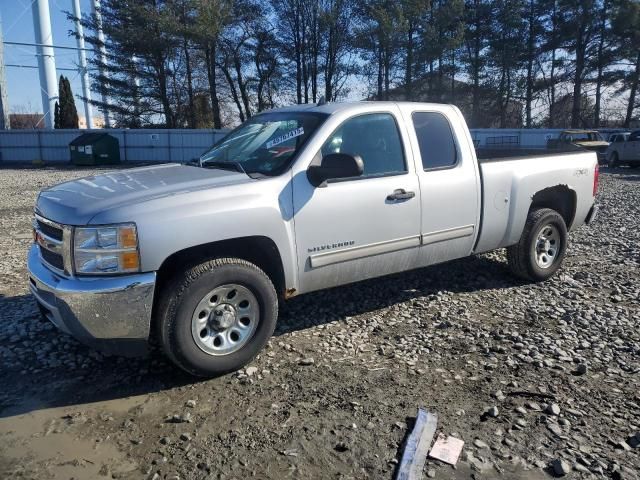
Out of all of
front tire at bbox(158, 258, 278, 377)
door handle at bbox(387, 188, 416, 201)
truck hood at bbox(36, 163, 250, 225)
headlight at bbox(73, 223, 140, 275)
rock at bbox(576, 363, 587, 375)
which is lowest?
rock at bbox(576, 363, 587, 375)

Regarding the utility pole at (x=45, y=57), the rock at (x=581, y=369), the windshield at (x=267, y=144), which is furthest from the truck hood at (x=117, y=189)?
the utility pole at (x=45, y=57)

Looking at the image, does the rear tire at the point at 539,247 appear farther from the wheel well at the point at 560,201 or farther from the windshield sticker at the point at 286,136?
the windshield sticker at the point at 286,136

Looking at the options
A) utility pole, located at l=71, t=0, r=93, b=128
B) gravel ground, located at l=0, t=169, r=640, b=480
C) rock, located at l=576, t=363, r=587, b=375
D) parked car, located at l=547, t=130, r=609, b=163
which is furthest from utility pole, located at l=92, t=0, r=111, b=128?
rock, located at l=576, t=363, r=587, b=375

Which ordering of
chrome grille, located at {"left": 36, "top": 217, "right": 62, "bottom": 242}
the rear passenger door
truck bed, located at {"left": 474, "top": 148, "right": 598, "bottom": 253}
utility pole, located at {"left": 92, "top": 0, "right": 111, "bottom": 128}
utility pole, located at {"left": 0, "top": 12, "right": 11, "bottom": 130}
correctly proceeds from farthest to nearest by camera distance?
utility pole, located at {"left": 0, "top": 12, "right": 11, "bottom": 130}
utility pole, located at {"left": 92, "top": 0, "right": 111, "bottom": 128}
truck bed, located at {"left": 474, "top": 148, "right": 598, "bottom": 253}
the rear passenger door
chrome grille, located at {"left": 36, "top": 217, "right": 62, "bottom": 242}

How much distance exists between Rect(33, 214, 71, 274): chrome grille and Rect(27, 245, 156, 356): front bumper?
0.12 meters

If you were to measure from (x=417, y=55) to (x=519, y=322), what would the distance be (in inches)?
1412

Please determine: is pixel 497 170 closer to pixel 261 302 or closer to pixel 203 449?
pixel 261 302

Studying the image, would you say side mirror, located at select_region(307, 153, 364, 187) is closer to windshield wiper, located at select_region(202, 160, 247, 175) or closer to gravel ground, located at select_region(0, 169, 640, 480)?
windshield wiper, located at select_region(202, 160, 247, 175)

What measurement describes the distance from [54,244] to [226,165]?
1458mm

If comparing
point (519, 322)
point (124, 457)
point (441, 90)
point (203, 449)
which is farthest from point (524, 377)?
point (441, 90)

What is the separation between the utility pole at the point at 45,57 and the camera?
41875 mm

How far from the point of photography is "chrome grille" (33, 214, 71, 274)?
138 inches

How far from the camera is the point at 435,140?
16.5 feet

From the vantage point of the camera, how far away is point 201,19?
34312 millimetres
